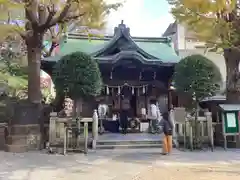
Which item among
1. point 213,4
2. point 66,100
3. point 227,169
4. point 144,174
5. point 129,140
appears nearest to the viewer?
point 144,174

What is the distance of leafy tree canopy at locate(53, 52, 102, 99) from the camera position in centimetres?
1114

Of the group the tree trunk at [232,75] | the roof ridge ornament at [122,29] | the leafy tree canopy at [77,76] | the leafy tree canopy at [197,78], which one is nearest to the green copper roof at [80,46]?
the roof ridge ornament at [122,29]

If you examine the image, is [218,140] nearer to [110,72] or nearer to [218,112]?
[218,112]

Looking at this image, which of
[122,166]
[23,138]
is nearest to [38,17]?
[23,138]

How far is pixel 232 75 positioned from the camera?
13102mm

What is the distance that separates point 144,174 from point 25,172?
3295 mm

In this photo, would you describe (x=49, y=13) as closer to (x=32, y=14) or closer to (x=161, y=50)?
(x=32, y=14)

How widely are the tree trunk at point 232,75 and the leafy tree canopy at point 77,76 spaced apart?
6.41m

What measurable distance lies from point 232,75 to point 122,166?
7.70 meters

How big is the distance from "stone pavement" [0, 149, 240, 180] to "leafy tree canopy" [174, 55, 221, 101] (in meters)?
2.55

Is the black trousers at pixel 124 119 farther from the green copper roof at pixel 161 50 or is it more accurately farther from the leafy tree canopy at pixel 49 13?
the leafy tree canopy at pixel 49 13

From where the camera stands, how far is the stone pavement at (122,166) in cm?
721

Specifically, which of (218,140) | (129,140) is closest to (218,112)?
(218,140)

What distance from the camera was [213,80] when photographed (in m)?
11.8
